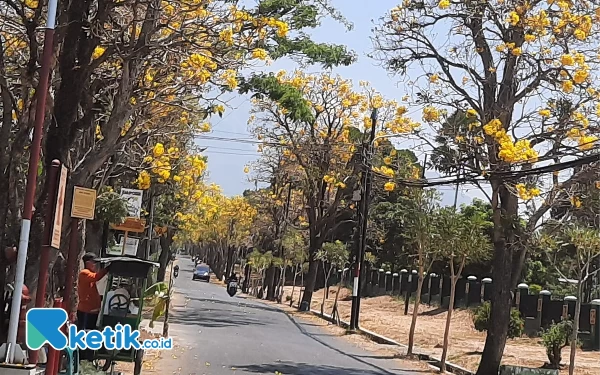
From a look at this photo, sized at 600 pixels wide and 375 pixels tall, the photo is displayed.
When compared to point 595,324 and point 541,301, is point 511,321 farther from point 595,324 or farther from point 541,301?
point 541,301

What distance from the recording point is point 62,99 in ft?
35.4

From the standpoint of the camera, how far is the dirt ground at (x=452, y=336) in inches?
914

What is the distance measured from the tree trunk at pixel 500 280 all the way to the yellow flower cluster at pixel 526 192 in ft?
4.28

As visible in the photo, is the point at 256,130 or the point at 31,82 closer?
the point at 31,82

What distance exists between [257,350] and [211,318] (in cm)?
1024

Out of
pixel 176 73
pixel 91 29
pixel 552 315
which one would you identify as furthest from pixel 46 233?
pixel 552 315

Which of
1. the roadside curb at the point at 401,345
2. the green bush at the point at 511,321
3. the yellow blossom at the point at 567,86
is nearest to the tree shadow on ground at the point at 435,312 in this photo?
the roadside curb at the point at 401,345

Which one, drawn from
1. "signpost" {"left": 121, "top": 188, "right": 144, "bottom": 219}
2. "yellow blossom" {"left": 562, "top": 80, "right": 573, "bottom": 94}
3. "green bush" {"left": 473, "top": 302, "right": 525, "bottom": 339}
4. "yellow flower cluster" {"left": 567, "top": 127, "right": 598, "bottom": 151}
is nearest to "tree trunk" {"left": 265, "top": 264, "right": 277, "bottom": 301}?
"green bush" {"left": 473, "top": 302, "right": 525, "bottom": 339}

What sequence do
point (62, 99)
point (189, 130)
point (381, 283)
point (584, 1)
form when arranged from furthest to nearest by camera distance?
point (381, 283) → point (189, 130) → point (584, 1) → point (62, 99)

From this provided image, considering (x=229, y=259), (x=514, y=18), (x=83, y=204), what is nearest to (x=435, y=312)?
(x=514, y=18)

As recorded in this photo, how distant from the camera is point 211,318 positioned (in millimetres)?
30891

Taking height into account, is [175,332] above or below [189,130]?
below

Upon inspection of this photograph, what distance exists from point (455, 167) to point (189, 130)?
646 cm

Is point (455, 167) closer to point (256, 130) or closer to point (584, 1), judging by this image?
point (584, 1)
